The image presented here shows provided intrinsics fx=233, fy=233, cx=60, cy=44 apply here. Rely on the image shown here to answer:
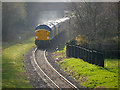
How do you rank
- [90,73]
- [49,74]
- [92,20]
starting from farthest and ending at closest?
1. [92,20]
2. [49,74]
3. [90,73]

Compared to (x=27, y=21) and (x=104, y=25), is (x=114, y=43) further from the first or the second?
(x=27, y=21)

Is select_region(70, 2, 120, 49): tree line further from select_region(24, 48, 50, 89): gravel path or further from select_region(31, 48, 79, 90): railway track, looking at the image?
select_region(24, 48, 50, 89): gravel path

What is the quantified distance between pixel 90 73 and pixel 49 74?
3500 mm

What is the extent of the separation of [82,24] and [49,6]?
34883 mm

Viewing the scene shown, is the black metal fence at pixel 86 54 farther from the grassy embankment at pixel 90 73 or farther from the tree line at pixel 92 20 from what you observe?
the tree line at pixel 92 20

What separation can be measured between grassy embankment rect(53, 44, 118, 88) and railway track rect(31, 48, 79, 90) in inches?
45.5

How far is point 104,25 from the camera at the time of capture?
3150 centimetres

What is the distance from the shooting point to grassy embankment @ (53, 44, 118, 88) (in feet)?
54.7

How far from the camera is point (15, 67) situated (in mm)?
22125

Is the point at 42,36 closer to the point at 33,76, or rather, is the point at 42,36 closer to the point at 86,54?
the point at 86,54

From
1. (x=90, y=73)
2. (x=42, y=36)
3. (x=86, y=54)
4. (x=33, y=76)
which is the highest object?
(x=42, y=36)

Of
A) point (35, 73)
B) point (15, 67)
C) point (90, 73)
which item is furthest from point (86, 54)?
point (15, 67)

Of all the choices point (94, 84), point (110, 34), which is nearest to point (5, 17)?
point (110, 34)

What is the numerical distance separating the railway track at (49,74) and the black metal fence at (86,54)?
3.26m
